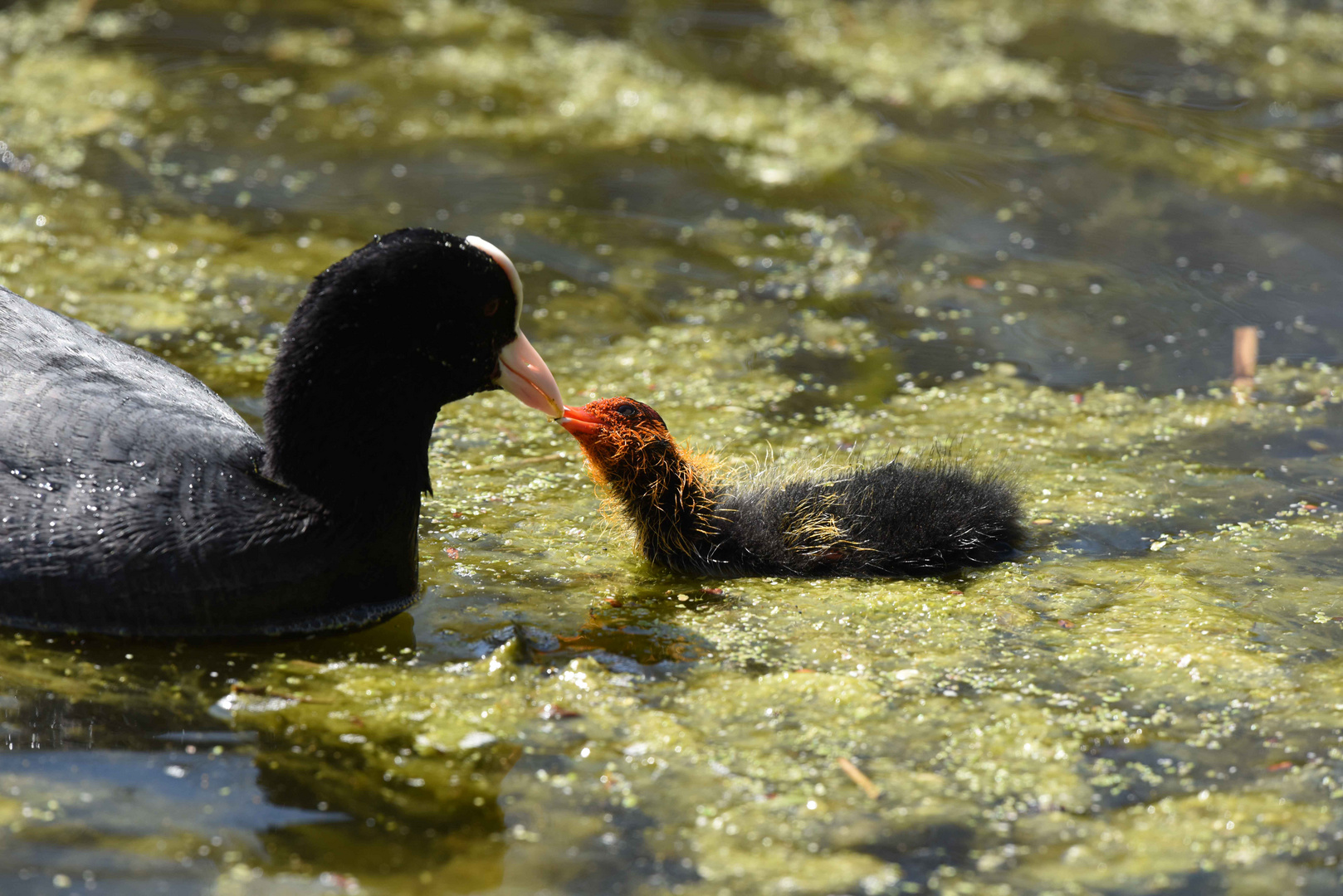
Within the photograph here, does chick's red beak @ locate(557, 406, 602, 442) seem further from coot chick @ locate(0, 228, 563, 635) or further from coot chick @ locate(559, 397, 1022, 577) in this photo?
coot chick @ locate(0, 228, 563, 635)

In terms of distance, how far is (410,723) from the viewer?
284cm

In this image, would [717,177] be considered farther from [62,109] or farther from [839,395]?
[62,109]

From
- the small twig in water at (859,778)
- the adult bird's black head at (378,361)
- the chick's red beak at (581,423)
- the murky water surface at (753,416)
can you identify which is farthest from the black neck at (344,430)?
the small twig in water at (859,778)

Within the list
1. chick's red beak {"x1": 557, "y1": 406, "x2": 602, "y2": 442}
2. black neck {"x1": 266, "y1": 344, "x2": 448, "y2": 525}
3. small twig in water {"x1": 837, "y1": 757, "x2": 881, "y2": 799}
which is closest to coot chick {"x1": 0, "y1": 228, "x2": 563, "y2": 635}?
black neck {"x1": 266, "y1": 344, "x2": 448, "y2": 525}

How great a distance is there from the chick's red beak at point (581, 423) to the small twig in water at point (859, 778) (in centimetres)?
123

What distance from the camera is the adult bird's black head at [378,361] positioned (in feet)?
10.1

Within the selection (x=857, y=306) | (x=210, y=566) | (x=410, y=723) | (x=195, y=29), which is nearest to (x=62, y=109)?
(x=195, y=29)

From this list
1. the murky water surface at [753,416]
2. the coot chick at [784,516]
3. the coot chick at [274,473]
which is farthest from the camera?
the coot chick at [784,516]

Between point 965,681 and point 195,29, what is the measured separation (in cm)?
618

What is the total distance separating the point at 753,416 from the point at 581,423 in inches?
44.0

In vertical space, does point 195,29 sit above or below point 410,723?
above

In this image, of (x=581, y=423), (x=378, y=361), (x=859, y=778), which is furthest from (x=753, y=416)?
(x=859, y=778)

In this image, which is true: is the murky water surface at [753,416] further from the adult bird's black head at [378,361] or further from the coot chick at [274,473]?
the adult bird's black head at [378,361]

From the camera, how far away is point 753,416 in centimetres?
465
